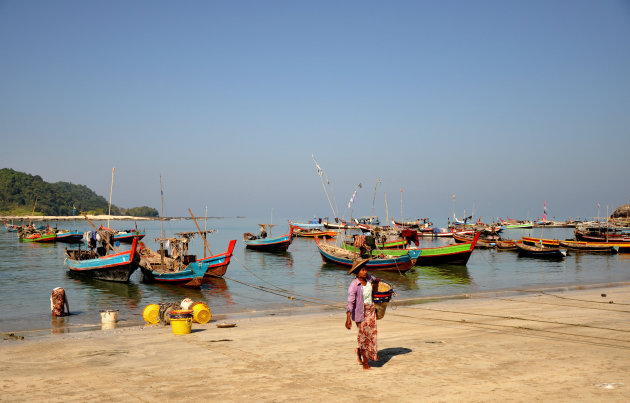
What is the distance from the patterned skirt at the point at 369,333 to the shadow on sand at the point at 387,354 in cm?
55

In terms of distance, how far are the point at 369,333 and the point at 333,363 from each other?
1.20 meters

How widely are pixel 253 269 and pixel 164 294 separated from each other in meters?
15.6

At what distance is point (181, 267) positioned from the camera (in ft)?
94.4

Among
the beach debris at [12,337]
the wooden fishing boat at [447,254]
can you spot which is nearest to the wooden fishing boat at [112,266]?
the beach debris at [12,337]

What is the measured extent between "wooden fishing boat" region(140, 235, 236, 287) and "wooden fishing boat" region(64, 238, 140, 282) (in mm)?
955

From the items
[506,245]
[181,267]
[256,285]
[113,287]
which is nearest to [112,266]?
[113,287]

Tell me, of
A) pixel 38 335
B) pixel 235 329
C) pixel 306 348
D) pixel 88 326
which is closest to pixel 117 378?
pixel 306 348

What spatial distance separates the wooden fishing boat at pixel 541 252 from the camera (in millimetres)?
45625

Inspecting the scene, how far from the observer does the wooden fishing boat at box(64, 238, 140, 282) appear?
29172 millimetres

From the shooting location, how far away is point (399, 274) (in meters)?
33.7

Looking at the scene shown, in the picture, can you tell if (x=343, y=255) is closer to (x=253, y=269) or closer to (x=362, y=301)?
(x=253, y=269)

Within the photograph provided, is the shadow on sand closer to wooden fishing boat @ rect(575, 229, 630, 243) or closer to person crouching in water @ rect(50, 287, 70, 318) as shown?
person crouching in water @ rect(50, 287, 70, 318)

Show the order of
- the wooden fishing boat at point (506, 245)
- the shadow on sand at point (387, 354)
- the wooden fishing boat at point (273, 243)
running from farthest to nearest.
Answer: the wooden fishing boat at point (273, 243)
the wooden fishing boat at point (506, 245)
the shadow on sand at point (387, 354)

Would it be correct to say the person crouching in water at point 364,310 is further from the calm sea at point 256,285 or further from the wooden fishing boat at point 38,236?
the wooden fishing boat at point 38,236
